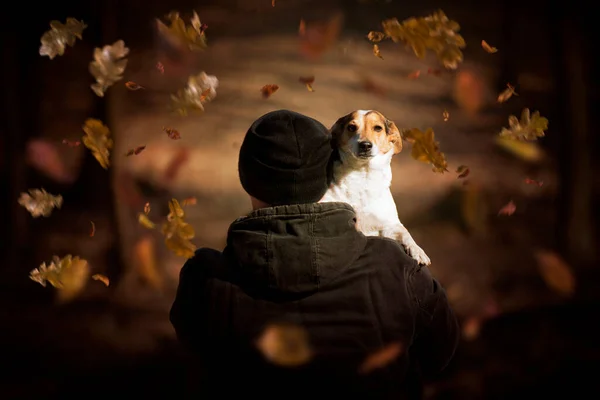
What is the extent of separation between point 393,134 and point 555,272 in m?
1.68

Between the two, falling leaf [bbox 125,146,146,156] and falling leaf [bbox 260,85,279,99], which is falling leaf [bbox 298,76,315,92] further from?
falling leaf [bbox 125,146,146,156]

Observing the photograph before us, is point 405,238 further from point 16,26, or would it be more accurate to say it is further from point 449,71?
point 16,26

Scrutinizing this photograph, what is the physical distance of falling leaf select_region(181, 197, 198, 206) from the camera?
9.91 ft

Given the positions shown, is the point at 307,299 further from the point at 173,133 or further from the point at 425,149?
the point at 173,133

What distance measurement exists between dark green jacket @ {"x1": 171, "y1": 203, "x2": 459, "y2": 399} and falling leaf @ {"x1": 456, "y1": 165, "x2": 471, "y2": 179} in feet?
6.69

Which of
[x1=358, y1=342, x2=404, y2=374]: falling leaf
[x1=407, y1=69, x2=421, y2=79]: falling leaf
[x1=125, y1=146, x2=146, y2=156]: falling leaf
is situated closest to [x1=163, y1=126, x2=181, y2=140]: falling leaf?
[x1=125, y1=146, x2=146, y2=156]: falling leaf

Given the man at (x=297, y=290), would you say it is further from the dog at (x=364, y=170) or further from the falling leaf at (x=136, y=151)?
the falling leaf at (x=136, y=151)

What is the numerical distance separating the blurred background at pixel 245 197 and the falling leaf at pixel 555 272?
0.01m

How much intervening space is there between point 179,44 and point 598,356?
9.13 feet

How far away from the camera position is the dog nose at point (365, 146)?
2.11m

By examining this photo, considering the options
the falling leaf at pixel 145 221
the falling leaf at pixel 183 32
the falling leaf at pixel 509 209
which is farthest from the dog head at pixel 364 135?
the falling leaf at pixel 509 209

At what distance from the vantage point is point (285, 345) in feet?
4.41

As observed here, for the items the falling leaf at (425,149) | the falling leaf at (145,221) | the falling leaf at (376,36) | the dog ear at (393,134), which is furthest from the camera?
the falling leaf at (145,221)

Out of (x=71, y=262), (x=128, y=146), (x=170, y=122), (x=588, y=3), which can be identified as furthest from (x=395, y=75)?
(x=71, y=262)
